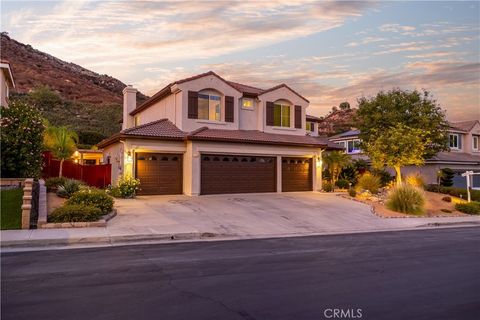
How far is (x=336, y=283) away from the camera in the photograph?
784 cm

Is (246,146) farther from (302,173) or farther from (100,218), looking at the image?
(100,218)

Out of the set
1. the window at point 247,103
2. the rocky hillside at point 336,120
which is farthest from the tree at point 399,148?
the rocky hillside at point 336,120

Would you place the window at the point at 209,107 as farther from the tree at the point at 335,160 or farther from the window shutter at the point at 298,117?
the tree at the point at 335,160

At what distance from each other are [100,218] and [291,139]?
16.4 metres

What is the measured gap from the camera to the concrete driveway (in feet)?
50.7

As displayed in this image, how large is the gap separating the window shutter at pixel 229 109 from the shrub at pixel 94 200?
468 inches

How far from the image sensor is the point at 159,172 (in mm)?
24469

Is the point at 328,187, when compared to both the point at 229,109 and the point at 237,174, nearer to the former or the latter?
the point at 237,174

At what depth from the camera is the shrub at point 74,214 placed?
14.4 meters

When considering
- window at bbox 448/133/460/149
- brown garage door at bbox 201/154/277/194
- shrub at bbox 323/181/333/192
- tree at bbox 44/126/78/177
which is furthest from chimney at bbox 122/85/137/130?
window at bbox 448/133/460/149

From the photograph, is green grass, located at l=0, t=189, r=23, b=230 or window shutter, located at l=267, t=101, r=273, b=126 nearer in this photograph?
green grass, located at l=0, t=189, r=23, b=230

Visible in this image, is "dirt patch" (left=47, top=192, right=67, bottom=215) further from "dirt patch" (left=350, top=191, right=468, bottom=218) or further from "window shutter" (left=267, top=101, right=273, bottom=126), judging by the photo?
"dirt patch" (left=350, top=191, right=468, bottom=218)

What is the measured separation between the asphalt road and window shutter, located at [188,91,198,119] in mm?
14318

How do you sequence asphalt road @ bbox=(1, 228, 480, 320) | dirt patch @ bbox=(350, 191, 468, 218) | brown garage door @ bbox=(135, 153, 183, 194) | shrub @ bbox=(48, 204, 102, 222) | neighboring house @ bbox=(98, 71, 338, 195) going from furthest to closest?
neighboring house @ bbox=(98, 71, 338, 195)
brown garage door @ bbox=(135, 153, 183, 194)
dirt patch @ bbox=(350, 191, 468, 218)
shrub @ bbox=(48, 204, 102, 222)
asphalt road @ bbox=(1, 228, 480, 320)
